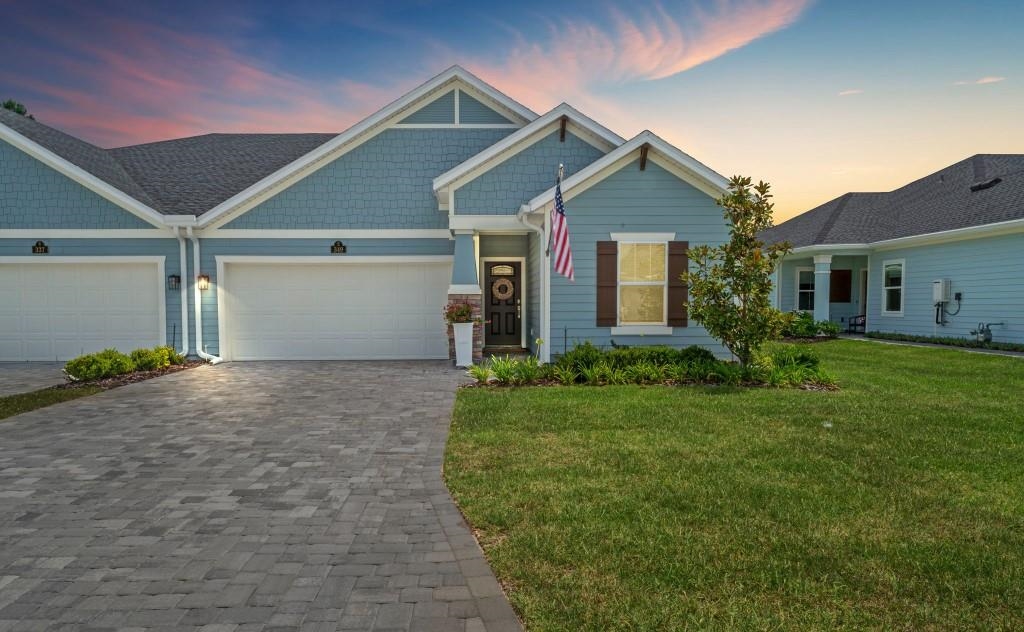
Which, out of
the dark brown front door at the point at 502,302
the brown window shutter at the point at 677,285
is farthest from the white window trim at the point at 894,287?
the dark brown front door at the point at 502,302

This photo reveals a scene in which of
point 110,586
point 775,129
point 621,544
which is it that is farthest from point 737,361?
point 110,586

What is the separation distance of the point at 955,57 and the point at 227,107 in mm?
18009

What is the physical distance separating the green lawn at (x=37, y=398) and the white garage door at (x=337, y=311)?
3.98 meters

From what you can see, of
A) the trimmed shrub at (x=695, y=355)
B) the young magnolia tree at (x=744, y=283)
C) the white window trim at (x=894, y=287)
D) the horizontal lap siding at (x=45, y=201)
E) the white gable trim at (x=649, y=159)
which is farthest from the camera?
the white window trim at (x=894, y=287)

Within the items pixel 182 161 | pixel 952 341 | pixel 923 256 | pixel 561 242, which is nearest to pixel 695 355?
pixel 561 242

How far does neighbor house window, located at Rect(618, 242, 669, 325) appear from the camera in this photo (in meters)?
10.8

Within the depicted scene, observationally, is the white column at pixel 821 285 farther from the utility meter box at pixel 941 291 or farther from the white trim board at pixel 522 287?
the white trim board at pixel 522 287

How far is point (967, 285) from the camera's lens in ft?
50.5

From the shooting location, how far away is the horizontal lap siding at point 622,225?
10.7 m

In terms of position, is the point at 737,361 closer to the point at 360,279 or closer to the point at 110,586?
the point at 360,279

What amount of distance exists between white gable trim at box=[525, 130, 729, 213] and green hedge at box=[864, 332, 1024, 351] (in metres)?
9.36

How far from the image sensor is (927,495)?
13.7ft

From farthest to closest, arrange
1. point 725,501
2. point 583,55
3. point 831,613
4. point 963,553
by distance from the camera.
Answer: point 583,55 < point 725,501 < point 963,553 < point 831,613

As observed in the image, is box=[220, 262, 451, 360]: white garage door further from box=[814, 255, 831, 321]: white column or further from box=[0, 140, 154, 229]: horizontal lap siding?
box=[814, 255, 831, 321]: white column
